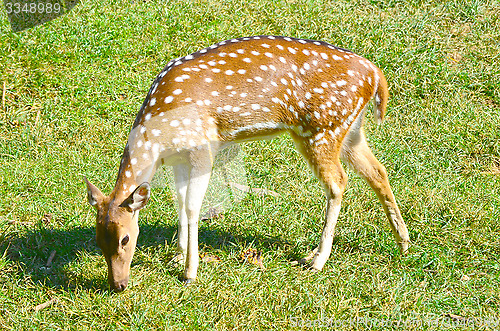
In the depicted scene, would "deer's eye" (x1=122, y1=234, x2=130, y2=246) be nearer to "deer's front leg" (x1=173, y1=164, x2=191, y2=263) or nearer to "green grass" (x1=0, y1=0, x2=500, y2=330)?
"green grass" (x1=0, y1=0, x2=500, y2=330)

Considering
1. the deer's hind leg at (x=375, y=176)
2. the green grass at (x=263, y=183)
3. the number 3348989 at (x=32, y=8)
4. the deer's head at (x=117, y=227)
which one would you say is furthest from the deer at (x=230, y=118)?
the number 3348989 at (x=32, y=8)

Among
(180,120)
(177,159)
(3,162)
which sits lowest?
(3,162)

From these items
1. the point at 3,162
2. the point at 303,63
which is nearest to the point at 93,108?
the point at 3,162

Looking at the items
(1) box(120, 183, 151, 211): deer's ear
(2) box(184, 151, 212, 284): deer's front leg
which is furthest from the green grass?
(1) box(120, 183, 151, 211): deer's ear

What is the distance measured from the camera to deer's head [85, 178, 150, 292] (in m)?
4.27

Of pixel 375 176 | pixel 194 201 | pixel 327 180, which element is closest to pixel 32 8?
pixel 194 201

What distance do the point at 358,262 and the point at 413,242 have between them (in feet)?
1.93

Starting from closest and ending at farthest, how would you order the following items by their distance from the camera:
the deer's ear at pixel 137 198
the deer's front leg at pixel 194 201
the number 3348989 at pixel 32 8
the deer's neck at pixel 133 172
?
the deer's ear at pixel 137 198
the deer's neck at pixel 133 172
the deer's front leg at pixel 194 201
the number 3348989 at pixel 32 8

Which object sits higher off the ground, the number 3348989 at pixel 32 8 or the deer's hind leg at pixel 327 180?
the deer's hind leg at pixel 327 180

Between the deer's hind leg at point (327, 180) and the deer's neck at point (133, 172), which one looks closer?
the deer's neck at point (133, 172)

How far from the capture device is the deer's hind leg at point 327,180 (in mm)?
4832

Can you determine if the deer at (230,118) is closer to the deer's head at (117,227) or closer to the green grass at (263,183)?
the deer's head at (117,227)

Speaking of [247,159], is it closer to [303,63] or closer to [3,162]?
[303,63]

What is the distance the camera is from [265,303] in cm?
453
